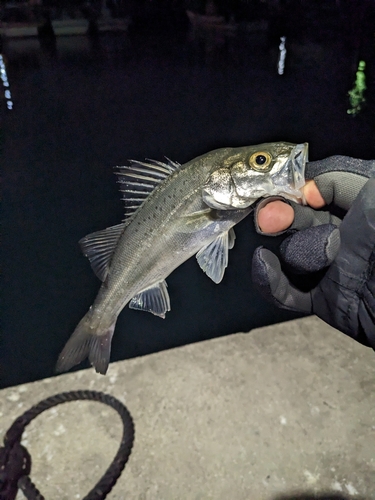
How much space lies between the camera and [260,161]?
1.05m

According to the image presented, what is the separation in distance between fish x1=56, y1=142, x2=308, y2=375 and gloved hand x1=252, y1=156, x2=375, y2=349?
9 cm

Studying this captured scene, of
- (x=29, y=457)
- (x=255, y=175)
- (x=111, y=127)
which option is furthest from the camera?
(x=29, y=457)

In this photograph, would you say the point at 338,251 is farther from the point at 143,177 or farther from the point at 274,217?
the point at 143,177

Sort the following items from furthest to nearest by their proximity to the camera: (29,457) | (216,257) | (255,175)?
(29,457)
(216,257)
(255,175)

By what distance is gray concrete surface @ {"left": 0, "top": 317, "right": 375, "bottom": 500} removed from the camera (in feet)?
5.41

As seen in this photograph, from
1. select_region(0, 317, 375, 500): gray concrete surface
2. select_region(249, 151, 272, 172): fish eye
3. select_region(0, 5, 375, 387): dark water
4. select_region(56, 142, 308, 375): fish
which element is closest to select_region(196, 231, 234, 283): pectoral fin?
select_region(56, 142, 308, 375): fish

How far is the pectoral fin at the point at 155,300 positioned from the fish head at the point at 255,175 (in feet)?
0.98

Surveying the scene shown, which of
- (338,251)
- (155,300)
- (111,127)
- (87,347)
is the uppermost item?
(111,127)

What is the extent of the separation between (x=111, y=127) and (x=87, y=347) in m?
0.83

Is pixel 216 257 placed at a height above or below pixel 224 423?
above

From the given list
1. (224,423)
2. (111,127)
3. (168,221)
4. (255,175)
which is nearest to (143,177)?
(168,221)

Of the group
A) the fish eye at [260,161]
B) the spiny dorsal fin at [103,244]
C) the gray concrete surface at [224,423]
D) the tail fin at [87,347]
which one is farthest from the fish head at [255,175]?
the gray concrete surface at [224,423]

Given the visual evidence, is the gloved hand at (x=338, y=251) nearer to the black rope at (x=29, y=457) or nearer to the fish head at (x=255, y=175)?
the fish head at (x=255, y=175)

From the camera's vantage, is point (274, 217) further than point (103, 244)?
No
